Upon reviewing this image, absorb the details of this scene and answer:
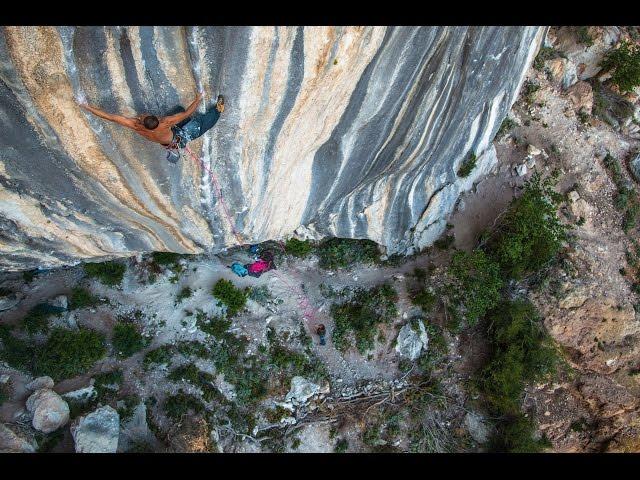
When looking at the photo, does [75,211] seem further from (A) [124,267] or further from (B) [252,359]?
(B) [252,359]

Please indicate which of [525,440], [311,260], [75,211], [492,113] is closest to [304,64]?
[75,211]

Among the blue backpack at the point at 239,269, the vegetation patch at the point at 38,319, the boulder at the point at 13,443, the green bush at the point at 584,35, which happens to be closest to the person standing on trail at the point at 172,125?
the blue backpack at the point at 239,269

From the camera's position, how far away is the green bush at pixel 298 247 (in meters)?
13.5

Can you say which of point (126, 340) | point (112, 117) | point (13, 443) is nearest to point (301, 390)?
point (126, 340)

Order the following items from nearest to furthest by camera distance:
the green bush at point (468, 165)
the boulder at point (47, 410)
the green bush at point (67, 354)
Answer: the boulder at point (47, 410) → the green bush at point (67, 354) → the green bush at point (468, 165)

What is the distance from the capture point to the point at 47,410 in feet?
35.2

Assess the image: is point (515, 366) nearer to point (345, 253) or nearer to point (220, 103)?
point (345, 253)

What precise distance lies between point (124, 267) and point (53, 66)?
808 cm

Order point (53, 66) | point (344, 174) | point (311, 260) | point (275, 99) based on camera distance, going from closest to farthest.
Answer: point (53, 66) → point (275, 99) → point (344, 174) → point (311, 260)

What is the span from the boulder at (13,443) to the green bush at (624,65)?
64.1ft

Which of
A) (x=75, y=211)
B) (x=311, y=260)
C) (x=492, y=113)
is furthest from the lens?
(x=311, y=260)

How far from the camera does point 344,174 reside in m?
10.7

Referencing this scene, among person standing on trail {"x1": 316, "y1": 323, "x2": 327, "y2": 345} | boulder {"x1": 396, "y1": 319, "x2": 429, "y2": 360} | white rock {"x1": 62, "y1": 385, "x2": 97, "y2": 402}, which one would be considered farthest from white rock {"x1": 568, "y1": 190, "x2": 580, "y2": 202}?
white rock {"x1": 62, "y1": 385, "x2": 97, "y2": 402}

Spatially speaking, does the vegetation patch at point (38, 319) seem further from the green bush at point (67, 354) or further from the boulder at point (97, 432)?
the boulder at point (97, 432)
